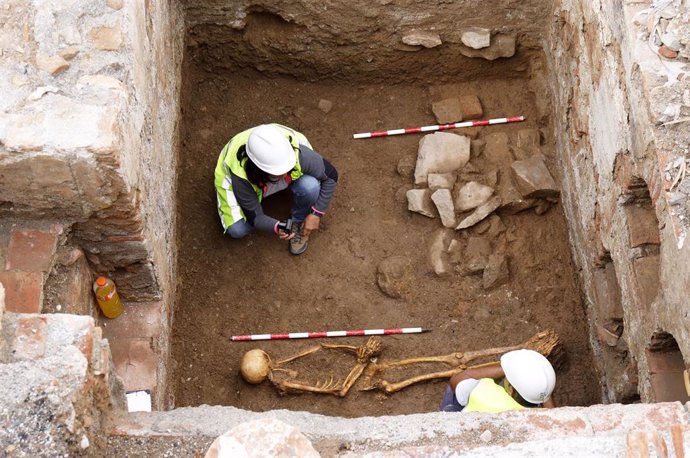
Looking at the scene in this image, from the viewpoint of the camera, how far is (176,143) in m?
5.73

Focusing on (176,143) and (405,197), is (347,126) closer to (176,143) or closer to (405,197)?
(405,197)

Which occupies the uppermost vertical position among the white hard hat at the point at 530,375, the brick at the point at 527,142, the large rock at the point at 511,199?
the brick at the point at 527,142

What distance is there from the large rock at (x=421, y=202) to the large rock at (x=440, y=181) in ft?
0.19

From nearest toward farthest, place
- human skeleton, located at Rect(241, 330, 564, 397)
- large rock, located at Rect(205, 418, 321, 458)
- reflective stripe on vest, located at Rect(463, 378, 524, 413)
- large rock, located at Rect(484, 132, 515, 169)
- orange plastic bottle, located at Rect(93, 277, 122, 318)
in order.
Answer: large rock, located at Rect(205, 418, 321, 458) < reflective stripe on vest, located at Rect(463, 378, 524, 413) < orange plastic bottle, located at Rect(93, 277, 122, 318) < human skeleton, located at Rect(241, 330, 564, 397) < large rock, located at Rect(484, 132, 515, 169)

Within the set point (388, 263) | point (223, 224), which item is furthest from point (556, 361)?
point (223, 224)

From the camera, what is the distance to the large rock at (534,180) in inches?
228

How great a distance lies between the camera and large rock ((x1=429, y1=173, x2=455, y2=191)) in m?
5.95

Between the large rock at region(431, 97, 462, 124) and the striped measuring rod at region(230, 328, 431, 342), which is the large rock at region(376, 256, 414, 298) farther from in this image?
the large rock at region(431, 97, 462, 124)

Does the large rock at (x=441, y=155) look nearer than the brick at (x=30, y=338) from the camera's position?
No

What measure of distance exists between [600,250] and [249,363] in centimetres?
216

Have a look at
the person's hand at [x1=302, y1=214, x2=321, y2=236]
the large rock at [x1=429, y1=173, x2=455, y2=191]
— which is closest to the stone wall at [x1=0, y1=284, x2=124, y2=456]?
the person's hand at [x1=302, y1=214, x2=321, y2=236]

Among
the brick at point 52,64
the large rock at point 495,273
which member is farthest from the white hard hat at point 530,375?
the brick at point 52,64

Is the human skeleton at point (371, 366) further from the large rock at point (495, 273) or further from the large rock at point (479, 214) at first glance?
the large rock at point (479, 214)

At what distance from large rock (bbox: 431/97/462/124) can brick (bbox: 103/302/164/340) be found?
2.50 m
